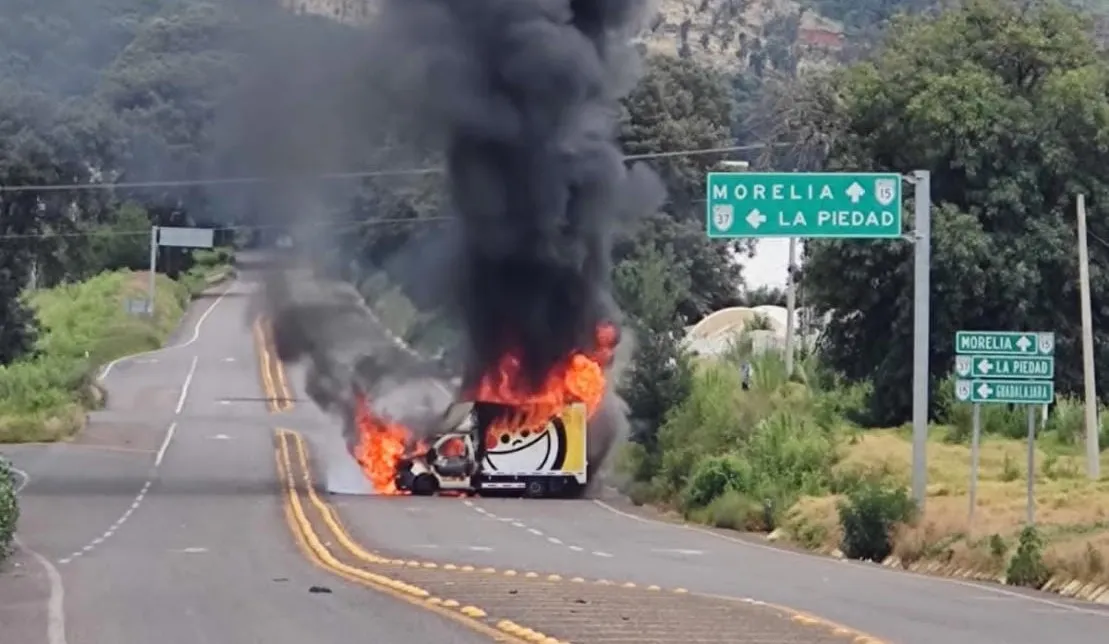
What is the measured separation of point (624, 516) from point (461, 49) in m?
13.2

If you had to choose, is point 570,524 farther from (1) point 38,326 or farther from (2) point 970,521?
(1) point 38,326

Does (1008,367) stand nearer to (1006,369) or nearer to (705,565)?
(1006,369)

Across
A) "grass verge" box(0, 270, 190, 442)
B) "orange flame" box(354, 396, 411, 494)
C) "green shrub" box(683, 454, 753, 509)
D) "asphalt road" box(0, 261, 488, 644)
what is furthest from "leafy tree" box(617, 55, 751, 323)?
"green shrub" box(683, 454, 753, 509)

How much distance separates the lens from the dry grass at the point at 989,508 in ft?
105

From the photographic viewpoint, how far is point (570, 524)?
43.4 meters

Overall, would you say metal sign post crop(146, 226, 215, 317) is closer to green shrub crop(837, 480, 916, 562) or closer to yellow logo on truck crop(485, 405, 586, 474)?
yellow logo on truck crop(485, 405, 586, 474)

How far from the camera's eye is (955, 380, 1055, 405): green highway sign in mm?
32656

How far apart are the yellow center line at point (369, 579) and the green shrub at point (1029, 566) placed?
9.75 metres

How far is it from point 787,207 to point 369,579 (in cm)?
1526

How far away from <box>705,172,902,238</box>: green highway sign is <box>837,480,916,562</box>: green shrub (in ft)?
16.6

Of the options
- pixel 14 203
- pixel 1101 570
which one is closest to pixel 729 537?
pixel 1101 570

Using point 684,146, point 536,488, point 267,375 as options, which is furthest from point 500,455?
point 267,375

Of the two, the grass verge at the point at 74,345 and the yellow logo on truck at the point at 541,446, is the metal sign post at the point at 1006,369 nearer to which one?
the yellow logo on truck at the point at 541,446

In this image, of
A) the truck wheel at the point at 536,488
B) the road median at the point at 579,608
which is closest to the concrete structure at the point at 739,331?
the truck wheel at the point at 536,488
